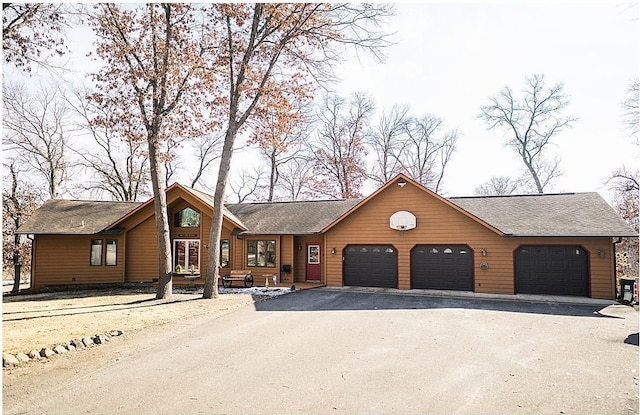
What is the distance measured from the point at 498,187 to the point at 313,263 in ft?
105

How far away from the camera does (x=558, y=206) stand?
640 inches

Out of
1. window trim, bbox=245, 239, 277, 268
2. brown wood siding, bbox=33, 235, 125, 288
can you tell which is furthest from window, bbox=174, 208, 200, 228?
brown wood siding, bbox=33, 235, 125, 288

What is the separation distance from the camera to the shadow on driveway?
39.5 ft

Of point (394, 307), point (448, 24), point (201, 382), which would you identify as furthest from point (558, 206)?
point (201, 382)

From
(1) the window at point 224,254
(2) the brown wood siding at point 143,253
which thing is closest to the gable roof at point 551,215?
(1) the window at point 224,254

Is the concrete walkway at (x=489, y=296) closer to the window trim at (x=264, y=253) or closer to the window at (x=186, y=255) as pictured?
the window trim at (x=264, y=253)

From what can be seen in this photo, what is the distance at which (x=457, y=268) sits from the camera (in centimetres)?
1594

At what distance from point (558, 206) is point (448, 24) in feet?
35.0

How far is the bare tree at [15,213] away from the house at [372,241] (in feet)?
15.1

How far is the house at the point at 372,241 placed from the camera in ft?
47.8

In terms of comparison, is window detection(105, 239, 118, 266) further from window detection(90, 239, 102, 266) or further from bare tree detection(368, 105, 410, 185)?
bare tree detection(368, 105, 410, 185)

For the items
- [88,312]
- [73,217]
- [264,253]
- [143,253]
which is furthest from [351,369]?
[73,217]

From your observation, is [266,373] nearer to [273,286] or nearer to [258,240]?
[273,286]

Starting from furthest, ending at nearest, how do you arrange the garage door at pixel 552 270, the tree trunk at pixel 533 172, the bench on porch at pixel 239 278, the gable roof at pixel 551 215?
the tree trunk at pixel 533 172
the bench on porch at pixel 239 278
the garage door at pixel 552 270
the gable roof at pixel 551 215
